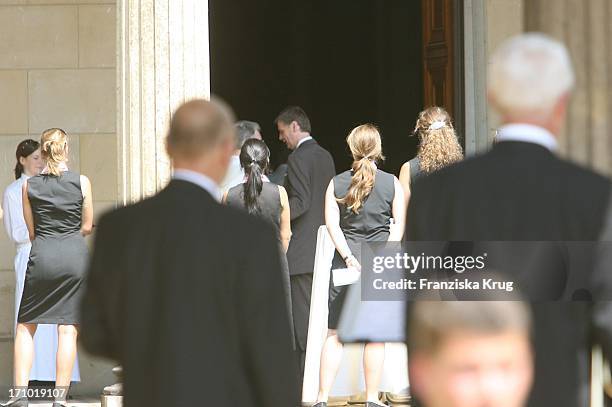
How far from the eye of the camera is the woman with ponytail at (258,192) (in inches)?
376

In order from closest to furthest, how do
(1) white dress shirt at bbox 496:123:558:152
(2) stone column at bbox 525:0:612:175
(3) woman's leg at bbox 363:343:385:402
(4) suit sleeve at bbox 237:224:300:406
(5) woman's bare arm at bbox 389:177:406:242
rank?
(1) white dress shirt at bbox 496:123:558:152 → (4) suit sleeve at bbox 237:224:300:406 → (2) stone column at bbox 525:0:612:175 → (3) woman's leg at bbox 363:343:385:402 → (5) woman's bare arm at bbox 389:177:406:242

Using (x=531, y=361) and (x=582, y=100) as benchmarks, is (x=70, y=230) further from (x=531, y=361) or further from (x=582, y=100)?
(x=531, y=361)

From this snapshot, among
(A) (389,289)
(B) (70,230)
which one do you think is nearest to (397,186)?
(B) (70,230)

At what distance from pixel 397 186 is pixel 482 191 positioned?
5.91 meters

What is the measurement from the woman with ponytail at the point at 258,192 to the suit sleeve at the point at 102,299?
205 inches

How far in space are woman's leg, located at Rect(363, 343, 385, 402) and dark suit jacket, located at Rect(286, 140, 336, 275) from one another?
1303 millimetres

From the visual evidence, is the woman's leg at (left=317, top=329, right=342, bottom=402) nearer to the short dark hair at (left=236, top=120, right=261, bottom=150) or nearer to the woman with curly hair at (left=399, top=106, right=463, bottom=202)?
the woman with curly hair at (left=399, top=106, right=463, bottom=202)

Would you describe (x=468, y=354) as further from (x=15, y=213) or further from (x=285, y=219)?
(x=15, y=213)

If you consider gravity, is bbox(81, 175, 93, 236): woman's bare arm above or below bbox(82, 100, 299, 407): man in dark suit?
above

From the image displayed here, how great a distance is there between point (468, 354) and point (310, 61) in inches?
648

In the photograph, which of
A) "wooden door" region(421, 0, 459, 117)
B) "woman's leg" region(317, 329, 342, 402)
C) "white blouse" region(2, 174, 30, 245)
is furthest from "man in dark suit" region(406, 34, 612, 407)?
"wooden door" region(421, 0, 459, 117)

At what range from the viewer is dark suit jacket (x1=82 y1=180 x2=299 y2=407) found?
408 centimetres

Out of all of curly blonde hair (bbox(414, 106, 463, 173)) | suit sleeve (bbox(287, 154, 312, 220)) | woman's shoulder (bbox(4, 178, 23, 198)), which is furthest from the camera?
woman's shoulder (bbox(4, 178, 23, 198))

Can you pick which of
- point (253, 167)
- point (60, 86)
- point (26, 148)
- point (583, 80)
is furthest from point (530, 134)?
point (60, 86)
